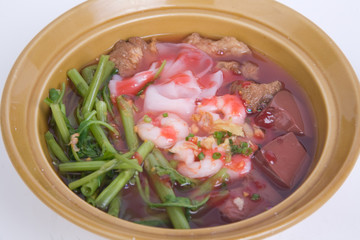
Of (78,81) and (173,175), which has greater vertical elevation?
(78,81)

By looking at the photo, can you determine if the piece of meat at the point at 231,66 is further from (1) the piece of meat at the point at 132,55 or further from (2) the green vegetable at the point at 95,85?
(2) the green vegetable at the point at 95,85

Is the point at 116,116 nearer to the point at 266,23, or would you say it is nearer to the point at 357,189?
the point at 266,23

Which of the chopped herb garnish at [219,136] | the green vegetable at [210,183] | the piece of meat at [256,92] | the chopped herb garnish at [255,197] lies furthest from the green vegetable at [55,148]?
the piece of meat at [256,92]

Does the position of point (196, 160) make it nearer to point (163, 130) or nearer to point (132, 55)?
point (163, 130)

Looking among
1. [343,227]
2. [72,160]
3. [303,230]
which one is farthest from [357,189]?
[72,160]

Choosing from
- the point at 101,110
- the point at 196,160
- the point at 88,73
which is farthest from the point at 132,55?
the point at 196,160

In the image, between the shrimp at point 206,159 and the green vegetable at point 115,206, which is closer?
the green vegetable at point 115,206
